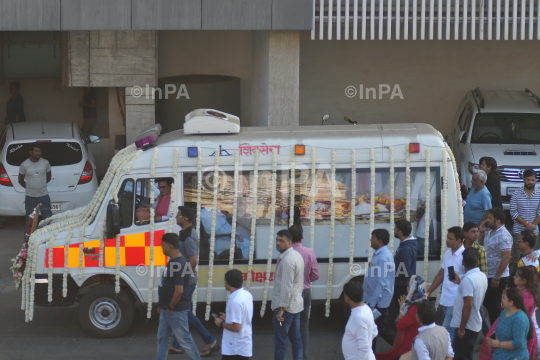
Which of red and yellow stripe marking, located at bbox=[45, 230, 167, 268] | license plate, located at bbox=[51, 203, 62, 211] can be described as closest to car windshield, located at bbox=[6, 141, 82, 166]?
license plate, located at bbox=[51, 203, 62, 211]

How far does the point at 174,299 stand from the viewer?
693cm

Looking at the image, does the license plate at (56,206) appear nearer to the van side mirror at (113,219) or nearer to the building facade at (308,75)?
the building facade at (308,75)

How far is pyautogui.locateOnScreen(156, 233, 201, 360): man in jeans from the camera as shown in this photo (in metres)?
6.92

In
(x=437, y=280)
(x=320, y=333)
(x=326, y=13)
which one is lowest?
(x=320, y=333)

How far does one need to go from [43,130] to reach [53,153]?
775mm

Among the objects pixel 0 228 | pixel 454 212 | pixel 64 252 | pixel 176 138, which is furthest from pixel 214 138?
pixel 0 228

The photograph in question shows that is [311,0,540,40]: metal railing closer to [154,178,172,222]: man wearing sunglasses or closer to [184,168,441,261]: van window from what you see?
[184,168,441,261]: van window

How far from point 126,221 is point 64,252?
0.76m

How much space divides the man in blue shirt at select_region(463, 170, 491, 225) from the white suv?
3.21m

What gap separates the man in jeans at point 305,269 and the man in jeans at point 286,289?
0.24m

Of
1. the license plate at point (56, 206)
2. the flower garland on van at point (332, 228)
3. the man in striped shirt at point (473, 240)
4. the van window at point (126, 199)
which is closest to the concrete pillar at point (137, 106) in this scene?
the license plate at point (56, 206)

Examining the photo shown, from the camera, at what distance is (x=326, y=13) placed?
1220cm

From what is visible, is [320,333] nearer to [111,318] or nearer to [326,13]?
[111,318]

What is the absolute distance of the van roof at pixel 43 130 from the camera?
1320 centimetres
